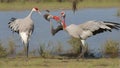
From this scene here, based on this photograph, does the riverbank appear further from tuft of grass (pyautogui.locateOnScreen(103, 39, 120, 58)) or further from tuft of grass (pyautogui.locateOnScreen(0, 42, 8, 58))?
tuft of grass (pyautogui.locateOnScreen(0, 42, 8, 58))

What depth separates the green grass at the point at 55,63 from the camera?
11625 mm

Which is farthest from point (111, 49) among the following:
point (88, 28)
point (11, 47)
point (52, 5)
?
point (52, 5)

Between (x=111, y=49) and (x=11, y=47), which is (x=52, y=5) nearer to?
(x=11, y=47)

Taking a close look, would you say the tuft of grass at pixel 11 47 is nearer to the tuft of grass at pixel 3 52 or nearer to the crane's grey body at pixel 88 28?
the tuft of grass at pixel 3 52

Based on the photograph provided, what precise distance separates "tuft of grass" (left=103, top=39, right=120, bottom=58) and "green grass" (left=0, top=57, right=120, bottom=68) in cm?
100

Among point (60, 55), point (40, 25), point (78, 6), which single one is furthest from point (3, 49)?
point (78, 6)

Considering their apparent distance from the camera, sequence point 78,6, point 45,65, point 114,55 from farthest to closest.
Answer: point 78,6
point 114,55
point 45,65

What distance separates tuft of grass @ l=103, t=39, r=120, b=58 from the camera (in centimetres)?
1413

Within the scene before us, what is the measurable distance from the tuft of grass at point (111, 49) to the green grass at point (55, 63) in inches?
39.4

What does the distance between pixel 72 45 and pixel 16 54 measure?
1839 millimetres

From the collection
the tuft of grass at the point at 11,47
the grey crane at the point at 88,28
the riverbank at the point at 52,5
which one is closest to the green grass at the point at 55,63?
the grey crane at the point at 88,28

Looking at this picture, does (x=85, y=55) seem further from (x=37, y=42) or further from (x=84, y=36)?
(x=37, y=42)

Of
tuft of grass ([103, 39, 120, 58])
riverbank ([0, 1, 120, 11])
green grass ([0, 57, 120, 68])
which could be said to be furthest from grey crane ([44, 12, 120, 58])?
riverbank ([0, 1, 120, 11])

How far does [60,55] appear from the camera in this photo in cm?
1438
